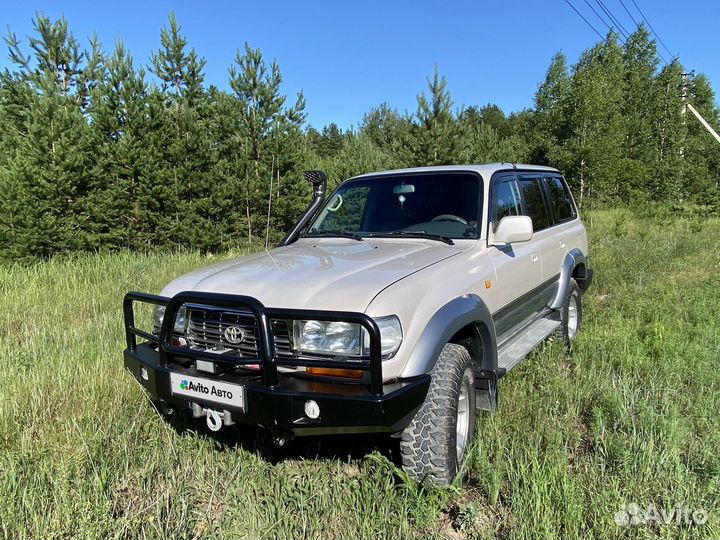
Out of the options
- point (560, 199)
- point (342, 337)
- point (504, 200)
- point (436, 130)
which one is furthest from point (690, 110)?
point (342, 337)

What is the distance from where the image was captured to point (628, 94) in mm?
35219

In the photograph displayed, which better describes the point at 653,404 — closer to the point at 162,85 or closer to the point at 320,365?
the point at 320,365

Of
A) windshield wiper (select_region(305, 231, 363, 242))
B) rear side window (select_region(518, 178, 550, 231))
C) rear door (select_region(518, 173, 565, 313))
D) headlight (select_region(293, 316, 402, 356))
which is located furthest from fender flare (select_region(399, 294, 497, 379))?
rear side window (select_region(518, 178, 550, 231))

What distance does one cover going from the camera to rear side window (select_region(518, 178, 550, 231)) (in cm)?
443

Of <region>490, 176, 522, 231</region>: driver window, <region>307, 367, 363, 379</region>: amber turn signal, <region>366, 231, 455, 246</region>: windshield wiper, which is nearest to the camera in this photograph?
<region>307, 367, 363, 379</region>: amber turn signal

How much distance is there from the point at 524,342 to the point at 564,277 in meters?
1.38

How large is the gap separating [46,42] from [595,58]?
36.0 meters

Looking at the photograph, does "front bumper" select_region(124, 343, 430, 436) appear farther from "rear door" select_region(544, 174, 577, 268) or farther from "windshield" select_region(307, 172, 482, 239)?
"rear door" select_region(544, 174, 577, 268)

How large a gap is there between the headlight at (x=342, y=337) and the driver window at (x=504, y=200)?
1582 mm

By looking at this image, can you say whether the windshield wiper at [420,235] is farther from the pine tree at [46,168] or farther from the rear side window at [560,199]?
the pine tree at [46,168]

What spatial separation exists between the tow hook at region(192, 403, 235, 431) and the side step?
1.79 meters

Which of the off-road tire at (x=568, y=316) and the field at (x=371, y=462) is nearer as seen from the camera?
the field at (x=371, y=462)

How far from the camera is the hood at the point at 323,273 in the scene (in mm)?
2375

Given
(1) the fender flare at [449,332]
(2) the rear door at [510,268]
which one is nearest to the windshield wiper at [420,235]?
(2) the rear door at [510,268]
